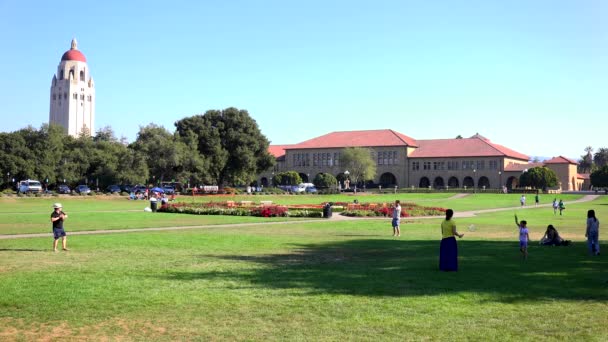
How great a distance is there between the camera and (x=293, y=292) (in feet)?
36.4

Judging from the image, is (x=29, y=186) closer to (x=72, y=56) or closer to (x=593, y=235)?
(x=593, y=235)

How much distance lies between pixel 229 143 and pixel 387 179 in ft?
150

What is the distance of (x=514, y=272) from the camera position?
535 inches

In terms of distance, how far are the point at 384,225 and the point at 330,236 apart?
7142 mm

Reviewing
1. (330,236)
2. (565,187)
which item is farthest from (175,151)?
(565,187)

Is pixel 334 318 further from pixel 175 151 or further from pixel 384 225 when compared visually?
pixel 175 151

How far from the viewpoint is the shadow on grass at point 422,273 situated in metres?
11.3

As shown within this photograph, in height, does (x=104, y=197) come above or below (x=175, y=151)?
below

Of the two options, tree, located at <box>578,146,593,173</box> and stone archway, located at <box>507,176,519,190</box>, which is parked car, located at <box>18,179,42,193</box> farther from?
tree, located at <box>578,146,593,173</box>

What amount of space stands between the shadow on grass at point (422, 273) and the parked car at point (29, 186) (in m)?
56.9

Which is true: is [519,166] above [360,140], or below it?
below

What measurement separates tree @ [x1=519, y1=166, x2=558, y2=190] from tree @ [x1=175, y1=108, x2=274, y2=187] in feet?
133

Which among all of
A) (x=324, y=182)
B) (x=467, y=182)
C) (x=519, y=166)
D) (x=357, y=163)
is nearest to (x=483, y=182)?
(x=467, y=182)

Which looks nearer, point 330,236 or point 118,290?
point 118,290
